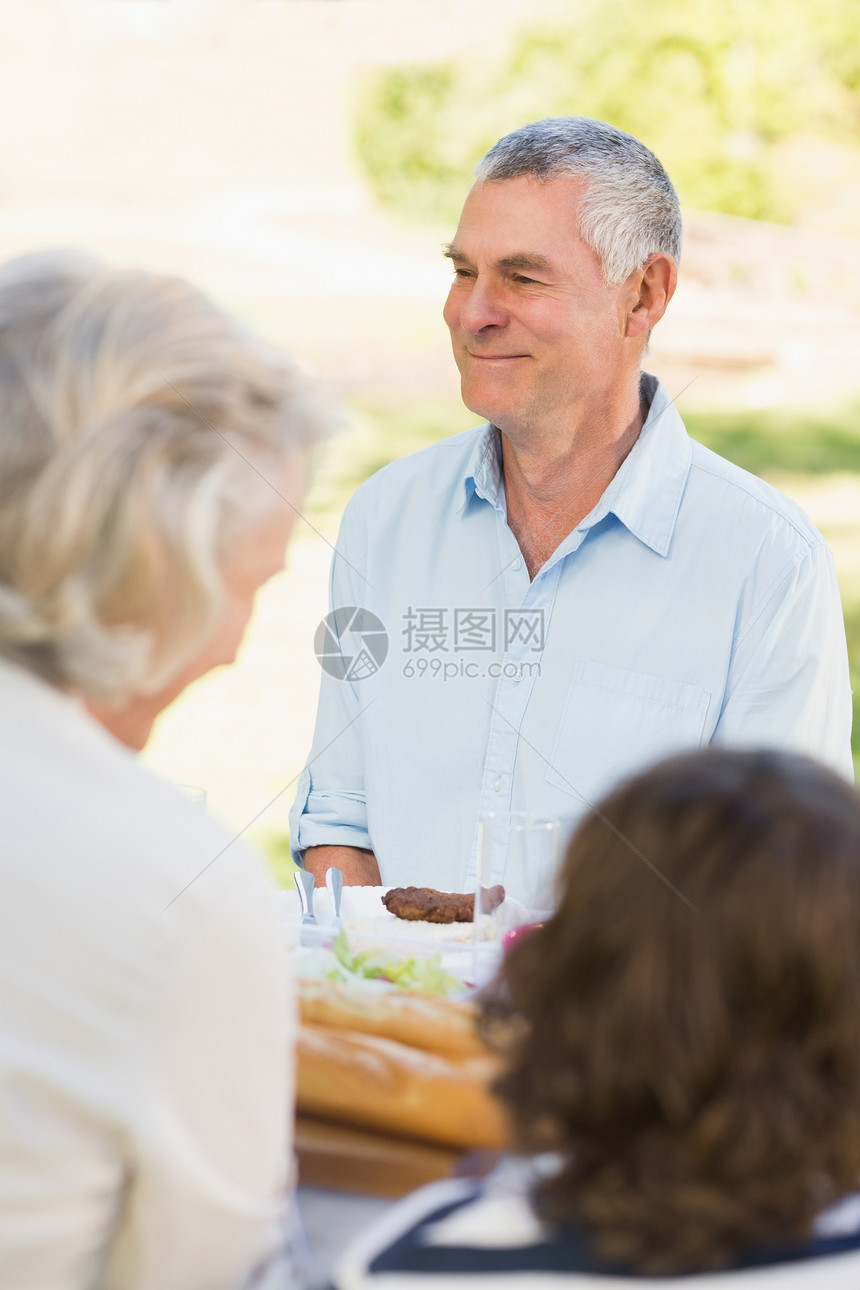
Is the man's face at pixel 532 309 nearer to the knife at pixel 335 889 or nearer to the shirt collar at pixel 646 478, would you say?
the shirt collar at pixel 646 478

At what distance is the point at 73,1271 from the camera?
78cm

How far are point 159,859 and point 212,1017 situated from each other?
0.30 feet

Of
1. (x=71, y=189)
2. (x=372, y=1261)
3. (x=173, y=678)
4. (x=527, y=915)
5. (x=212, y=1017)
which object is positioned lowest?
(x=527, y=915)

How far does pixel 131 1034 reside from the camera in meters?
0.71

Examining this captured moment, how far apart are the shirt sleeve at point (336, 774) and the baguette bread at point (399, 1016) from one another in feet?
2.55

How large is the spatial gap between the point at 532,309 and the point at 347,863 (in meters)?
0.80

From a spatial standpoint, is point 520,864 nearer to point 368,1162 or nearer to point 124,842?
point 368,1162

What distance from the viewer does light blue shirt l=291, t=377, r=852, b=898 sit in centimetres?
168

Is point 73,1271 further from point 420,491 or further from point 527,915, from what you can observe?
point 420,491

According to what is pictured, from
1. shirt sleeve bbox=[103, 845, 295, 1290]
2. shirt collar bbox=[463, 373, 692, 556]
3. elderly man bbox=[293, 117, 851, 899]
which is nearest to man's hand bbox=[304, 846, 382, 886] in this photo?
Answer: elderly man bbox=[293, 117, 851, 899]

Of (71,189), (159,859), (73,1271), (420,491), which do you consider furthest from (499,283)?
(71,189)

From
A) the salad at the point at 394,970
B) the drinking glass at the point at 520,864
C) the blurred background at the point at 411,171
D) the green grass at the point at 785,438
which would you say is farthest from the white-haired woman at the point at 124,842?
the green grass at the point at 785,438

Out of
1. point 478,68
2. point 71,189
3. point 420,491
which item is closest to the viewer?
point 420,491

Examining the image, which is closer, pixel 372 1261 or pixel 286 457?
pixel 372 1261
